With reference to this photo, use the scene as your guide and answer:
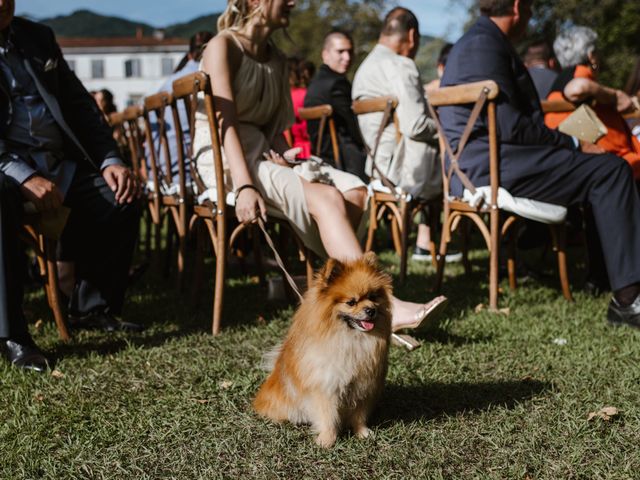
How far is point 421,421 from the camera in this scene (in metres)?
2.76

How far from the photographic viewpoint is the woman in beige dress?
362cm

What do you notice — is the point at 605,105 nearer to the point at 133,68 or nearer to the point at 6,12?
the point at 6,12

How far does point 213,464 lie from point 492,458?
0.99m

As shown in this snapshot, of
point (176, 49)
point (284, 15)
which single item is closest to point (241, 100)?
point (284, 15)

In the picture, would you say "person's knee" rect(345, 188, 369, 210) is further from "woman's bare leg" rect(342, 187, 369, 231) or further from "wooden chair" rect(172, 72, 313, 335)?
"wooden chair" rect(172, 72, 313, 335)

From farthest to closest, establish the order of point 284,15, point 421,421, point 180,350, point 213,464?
point 284,15 → point 180,350 → point 421,421 → point 213,464

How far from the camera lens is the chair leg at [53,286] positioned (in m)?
3.85

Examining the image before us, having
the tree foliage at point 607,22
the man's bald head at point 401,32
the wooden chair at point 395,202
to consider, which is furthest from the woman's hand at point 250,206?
the tree foliage at point 607,22

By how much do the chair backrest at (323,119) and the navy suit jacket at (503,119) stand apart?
5.85 ft

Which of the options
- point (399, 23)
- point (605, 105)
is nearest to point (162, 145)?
point (399, 23)

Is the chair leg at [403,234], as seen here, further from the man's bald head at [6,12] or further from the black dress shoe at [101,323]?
the man's bald head at [6,12]

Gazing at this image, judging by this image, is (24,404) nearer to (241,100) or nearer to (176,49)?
(241,100)

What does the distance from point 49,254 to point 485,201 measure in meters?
2.67

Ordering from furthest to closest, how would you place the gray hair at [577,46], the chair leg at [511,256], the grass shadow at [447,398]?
the gray hair at [577,46], the chair leg at [511,256], the grass shadow at [447,398]
